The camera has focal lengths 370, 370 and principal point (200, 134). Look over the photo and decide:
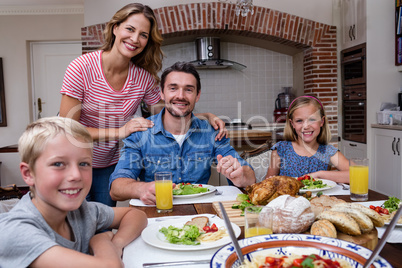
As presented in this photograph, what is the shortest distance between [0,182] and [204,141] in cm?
485

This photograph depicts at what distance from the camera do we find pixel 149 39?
211 cm

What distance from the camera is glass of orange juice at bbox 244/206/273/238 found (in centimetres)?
Answer: 97

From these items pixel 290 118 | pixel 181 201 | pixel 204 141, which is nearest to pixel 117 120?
pixel 204 141

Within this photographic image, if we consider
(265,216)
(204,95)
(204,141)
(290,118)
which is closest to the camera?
(265,216)

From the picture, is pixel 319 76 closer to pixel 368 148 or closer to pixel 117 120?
pixel 368 148

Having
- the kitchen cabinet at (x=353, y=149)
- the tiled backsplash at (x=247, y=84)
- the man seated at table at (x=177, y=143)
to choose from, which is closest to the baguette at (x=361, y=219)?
the man seated at table at (x=177, y=143)

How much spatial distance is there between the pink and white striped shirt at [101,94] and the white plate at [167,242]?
105 centimetres

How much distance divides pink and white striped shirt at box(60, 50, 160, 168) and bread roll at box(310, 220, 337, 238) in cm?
139

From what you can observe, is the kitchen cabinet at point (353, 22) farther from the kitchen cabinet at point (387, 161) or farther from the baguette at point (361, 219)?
the baguette at point (361, 219)

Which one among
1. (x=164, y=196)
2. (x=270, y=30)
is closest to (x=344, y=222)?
(x=164, y=196)

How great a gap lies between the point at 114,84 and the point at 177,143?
0.50 meters

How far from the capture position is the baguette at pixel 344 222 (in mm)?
973

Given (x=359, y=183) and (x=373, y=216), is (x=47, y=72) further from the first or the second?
(x=373, y=216)

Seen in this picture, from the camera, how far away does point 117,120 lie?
2.13 metres
